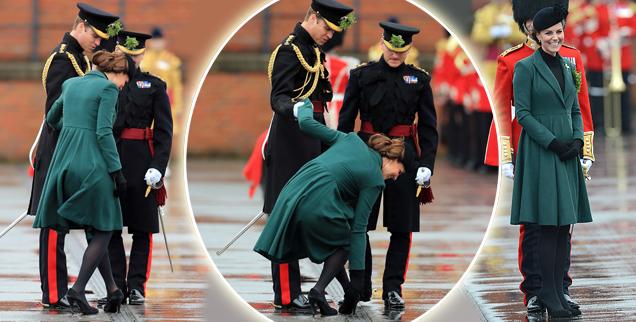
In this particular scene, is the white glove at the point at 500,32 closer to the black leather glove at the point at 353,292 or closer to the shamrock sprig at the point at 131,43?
the shamrock sprig at the point at 131,43

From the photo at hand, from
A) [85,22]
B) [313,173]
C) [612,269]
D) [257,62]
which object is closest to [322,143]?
[313,173]

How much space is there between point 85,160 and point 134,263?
37.8 inches

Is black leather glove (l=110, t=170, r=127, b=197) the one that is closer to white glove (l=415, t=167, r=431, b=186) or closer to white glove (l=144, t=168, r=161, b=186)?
white glove (l=144, t=168, r=161, b=186)

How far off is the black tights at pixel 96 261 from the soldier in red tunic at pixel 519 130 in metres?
2.21

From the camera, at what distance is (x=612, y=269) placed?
10.9 m

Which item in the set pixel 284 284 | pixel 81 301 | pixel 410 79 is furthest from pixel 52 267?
pixel 410 79

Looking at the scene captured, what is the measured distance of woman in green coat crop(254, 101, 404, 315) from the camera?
8.72 meters

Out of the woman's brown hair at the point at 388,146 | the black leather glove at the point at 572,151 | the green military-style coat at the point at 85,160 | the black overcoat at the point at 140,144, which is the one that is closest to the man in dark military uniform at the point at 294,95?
the woman's brown hair at the point at 388,146

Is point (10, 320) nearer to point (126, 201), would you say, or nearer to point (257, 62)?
point (126, 201)

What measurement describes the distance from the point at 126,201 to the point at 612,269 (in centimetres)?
320

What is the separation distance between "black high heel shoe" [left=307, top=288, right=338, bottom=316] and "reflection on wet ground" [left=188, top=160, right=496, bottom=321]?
0.06m

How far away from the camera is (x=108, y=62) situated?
941 cm

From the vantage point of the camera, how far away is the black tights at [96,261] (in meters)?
9.18

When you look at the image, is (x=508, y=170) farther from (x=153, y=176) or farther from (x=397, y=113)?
(x=153, y=176)
